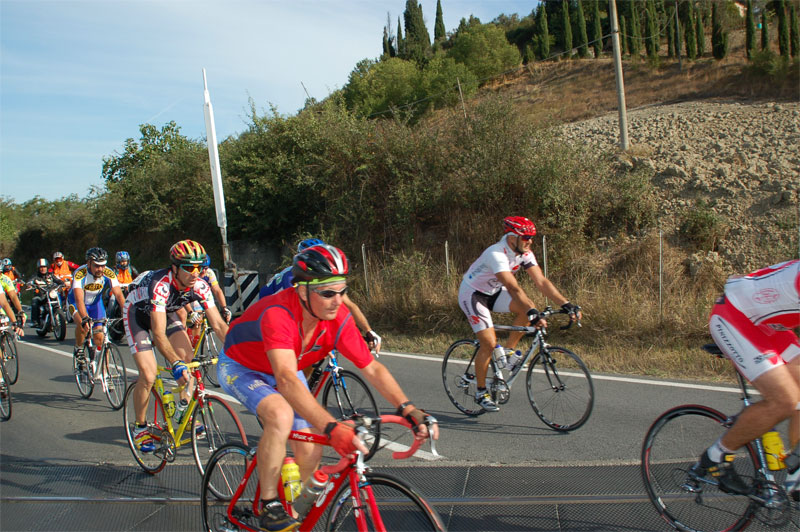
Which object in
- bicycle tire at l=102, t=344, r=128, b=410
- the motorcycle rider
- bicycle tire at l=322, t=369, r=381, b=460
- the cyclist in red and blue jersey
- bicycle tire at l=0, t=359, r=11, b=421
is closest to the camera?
the cyclist in red and blue jersey

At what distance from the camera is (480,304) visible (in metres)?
6.08

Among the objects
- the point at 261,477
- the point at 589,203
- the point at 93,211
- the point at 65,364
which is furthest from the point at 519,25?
the point at 261,477

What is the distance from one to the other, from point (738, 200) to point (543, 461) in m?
12.1

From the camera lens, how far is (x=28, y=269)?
112 ft

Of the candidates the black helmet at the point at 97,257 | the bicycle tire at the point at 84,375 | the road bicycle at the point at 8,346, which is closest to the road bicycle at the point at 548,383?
the bicycle tire at the point at 84,375

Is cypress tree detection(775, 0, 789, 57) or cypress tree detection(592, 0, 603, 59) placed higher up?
cypress tree detection(592, 0, 603, 59)

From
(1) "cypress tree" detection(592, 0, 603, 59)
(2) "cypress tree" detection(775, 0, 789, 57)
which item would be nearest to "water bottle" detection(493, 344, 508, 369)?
(2) "cypress tree" detection(775, 0, 789, 57)

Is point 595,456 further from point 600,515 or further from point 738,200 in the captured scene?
point 738,200

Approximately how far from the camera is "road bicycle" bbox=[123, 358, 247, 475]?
4344 mm

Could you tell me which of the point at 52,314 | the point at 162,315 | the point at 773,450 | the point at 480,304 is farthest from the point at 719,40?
the point at 162,315

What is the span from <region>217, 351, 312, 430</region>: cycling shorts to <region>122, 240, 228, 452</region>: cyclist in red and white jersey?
48.5 inches

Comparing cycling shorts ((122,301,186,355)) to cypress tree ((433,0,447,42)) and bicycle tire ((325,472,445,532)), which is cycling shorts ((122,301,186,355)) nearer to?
bicycle tire ((325,472,445,532))

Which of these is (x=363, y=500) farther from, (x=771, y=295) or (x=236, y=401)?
(x=236, y=401)

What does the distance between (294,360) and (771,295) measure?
2.81 metres
